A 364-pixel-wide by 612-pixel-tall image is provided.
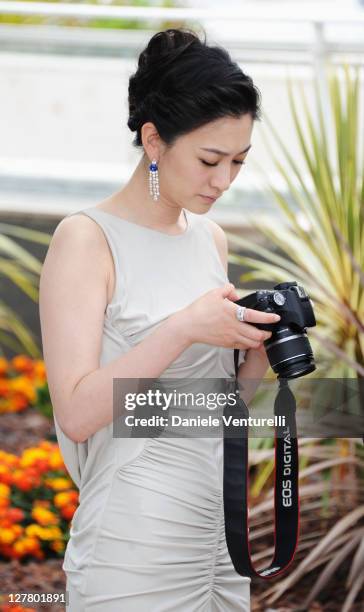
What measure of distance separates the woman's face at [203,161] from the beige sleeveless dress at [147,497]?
117 mm

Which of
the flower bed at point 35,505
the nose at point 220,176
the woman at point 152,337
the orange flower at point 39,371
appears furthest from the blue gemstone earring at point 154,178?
the orange flower at point 39,371

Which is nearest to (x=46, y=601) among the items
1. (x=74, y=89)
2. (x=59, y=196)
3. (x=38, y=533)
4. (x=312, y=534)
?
(x=38, y=533)

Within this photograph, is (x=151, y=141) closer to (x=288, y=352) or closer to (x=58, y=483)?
(x=288, y=352)

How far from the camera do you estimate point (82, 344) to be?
172 centimetres

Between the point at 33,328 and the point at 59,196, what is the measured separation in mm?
648

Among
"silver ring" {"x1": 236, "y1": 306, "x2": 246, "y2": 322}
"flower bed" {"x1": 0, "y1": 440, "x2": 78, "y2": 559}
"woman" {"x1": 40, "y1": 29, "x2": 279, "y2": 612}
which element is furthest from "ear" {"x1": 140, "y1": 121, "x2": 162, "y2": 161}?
"flower bed" {"x1": 0, "y1": 440, "x2": 78, "y2": 559}

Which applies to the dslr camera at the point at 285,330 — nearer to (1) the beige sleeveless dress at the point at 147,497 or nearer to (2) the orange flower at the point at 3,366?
(1) the beige sleeveless dress at the point at 147,497

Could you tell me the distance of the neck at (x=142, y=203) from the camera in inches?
75.0

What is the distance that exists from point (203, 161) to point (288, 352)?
37cm

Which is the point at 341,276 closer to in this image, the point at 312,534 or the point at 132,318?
the point at 312,534

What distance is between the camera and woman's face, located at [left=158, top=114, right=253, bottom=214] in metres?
1.81

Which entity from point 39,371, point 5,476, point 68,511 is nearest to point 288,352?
point 68,511

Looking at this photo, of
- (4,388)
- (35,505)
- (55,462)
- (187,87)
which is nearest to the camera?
(187,87)

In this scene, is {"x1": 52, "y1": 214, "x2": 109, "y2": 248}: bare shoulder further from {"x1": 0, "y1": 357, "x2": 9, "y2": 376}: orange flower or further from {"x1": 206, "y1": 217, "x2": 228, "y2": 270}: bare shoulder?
{"x1": 0, "y1": 357, "x2": 9, "y2": 376}: orange flower
